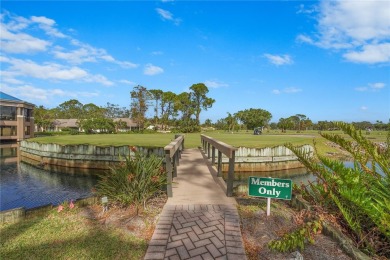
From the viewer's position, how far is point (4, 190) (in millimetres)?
10406

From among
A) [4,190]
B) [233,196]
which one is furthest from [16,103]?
[233,196]

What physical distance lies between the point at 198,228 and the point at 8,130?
1726 inches

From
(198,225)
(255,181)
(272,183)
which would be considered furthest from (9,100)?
(272,183)

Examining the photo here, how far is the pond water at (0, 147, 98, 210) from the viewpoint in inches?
355

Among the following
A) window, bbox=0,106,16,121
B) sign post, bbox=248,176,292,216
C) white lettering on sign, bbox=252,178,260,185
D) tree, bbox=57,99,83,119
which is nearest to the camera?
sign post, bbox=248,176,292,216

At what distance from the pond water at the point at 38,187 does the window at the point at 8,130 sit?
25.6m

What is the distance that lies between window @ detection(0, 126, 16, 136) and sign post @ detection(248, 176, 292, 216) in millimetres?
43547

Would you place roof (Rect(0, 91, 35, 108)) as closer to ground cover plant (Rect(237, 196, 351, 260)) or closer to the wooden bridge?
the wooden bridge

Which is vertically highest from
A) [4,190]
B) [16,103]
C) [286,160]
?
[16,103]

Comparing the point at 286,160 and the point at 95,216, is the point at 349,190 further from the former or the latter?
the point at 286,160

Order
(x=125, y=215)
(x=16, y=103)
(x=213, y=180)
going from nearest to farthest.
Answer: (x=125, y=215) < (x=213, y=180) < (x=16, y=103)

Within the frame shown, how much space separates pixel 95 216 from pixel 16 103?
4200 centimetres

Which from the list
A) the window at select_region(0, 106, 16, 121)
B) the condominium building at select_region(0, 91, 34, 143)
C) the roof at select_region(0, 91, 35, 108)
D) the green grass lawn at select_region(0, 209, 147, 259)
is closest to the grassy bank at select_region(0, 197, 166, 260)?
the green grass lawn at select_region(0, 209, 147, 259)

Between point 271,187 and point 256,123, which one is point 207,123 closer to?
point 256,123
